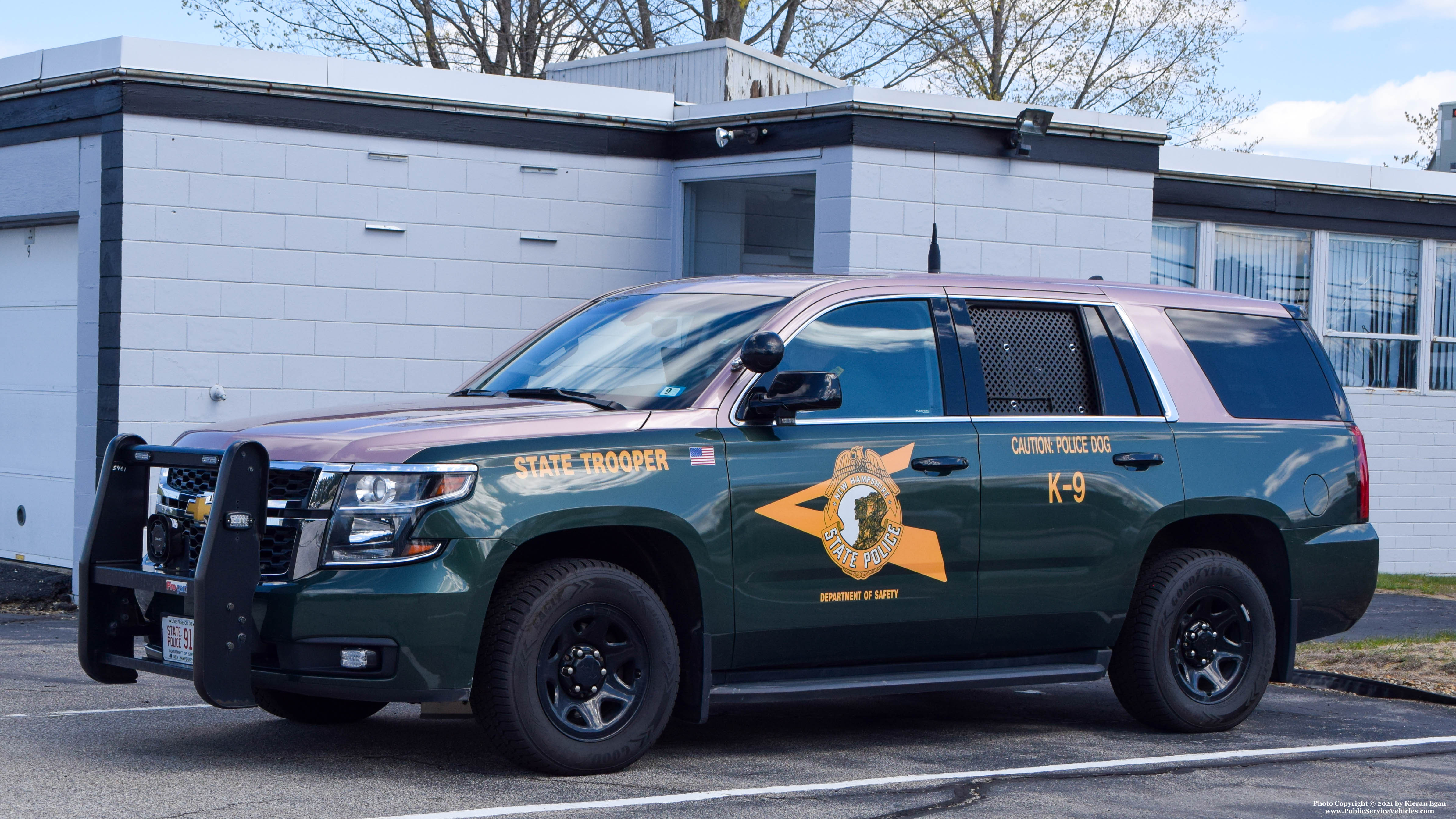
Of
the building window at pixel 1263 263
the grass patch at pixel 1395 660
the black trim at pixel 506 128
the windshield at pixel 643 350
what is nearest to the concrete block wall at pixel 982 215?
the black trim at pixel 506 128

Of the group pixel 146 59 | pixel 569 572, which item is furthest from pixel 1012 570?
pixel 146 59

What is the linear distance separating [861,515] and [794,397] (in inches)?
23.7

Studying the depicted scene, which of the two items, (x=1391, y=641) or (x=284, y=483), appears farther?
(x=1391, y=641)

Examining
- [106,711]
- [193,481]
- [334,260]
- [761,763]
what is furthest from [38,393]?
[761,763]

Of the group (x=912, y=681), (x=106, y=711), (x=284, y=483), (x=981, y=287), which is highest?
(x=981, y=287)

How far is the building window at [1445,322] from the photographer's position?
57.5 ft

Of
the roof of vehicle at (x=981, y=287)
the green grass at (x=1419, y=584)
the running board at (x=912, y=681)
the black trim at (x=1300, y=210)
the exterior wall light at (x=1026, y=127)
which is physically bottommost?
the green grass at (x=1419, y=584)

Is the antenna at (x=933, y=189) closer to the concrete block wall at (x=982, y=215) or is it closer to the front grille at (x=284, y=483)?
the concrete block wall at (x=982, y=215)

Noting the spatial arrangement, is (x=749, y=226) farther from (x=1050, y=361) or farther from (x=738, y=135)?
(x=1050, y=361)

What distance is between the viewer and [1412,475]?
17219 millimetres

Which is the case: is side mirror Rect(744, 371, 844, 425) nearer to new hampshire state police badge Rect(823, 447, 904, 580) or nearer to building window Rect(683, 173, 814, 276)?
new hampshire state police badge Rect(823, 447, 904, 580)

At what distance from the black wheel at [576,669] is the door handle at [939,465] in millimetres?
1212

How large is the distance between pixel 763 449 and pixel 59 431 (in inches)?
332

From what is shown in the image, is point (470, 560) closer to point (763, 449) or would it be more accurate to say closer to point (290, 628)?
point (290, 628)
